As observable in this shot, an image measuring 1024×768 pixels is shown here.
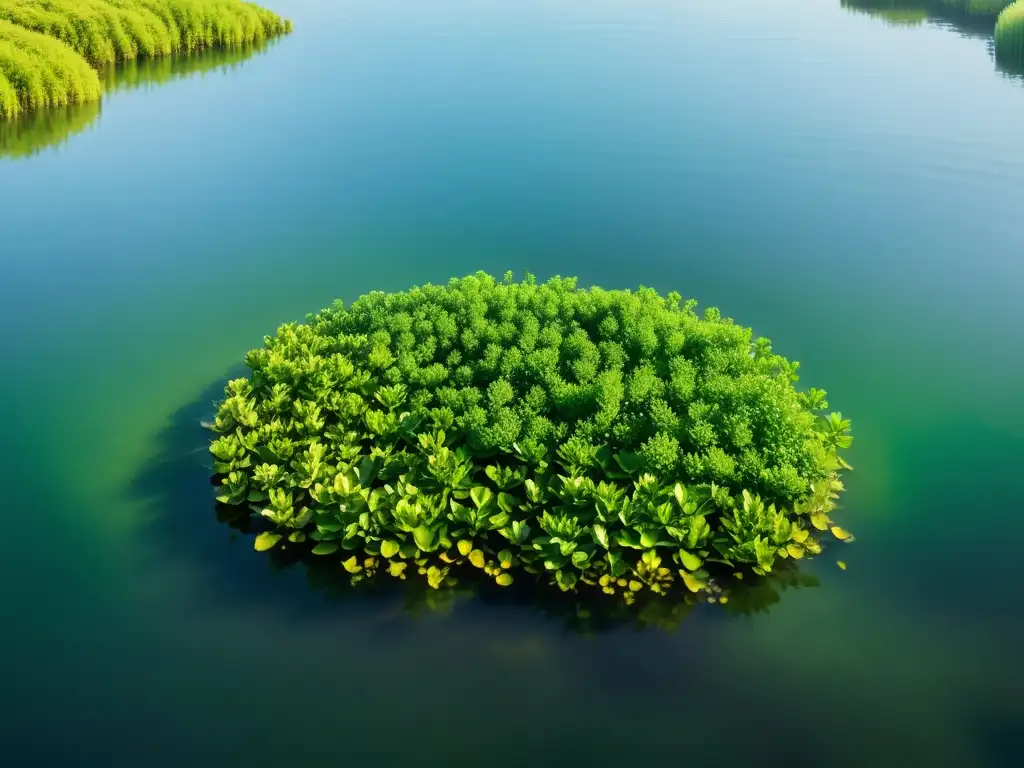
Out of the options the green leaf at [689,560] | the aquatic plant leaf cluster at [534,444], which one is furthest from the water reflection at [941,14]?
the green leaf at [689,560]

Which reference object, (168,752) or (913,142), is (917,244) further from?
(168,752)

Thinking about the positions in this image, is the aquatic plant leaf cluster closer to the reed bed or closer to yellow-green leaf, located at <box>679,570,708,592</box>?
yellow-green leaf, located at <box>679,570,708,592</box>

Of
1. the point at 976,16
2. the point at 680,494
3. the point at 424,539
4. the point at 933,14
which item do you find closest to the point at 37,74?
the point at 424,539

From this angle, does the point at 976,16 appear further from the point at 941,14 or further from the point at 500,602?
the point at 500,602

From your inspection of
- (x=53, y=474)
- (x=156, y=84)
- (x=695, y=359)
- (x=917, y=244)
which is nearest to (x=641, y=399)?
(x=695, y=359)

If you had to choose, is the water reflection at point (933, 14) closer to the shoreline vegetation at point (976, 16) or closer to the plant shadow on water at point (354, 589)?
the shoreline vegetation at point (976, 16)

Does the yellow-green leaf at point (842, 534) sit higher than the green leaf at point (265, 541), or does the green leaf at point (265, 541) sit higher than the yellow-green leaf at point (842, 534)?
the yellow-green leaf at point (842, 534)

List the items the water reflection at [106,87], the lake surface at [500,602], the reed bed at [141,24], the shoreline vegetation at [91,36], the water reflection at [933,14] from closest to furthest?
the lake surface at [500,602] < the water reflection at [106,87] < the shoreline vegetation at [91,36] < the reed bed at [141,24] < the water reflection at [933,14]
